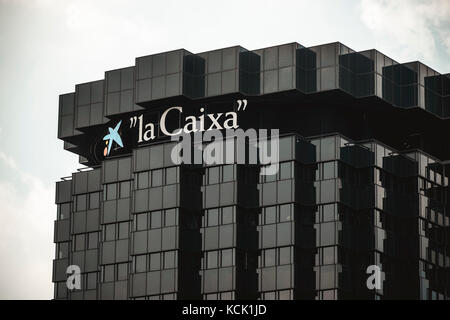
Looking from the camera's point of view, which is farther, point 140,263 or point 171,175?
point 171,175

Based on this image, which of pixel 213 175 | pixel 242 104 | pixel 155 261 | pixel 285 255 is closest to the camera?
pixel 285 255

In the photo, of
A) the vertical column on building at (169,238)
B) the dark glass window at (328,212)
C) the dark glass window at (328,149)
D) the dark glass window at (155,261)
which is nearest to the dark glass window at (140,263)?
the vertical column on building at (169,238)

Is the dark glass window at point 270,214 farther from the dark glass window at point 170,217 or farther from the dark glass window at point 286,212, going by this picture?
the dark glass window at point 170,217

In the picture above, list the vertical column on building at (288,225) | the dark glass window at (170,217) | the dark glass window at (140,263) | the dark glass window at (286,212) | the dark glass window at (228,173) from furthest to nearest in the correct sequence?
the dark glass window at (140,263) → the dark glass window at (170,217) → the dark glass window at (228,173) → the dark glass window at (286,212) → the vertical column on building at (288,225)

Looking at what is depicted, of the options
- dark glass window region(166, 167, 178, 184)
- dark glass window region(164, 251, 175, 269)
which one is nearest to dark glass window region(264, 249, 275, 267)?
dark glass window region(164, 251, 175, 269)

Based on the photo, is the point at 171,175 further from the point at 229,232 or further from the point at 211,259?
the point at 211,259

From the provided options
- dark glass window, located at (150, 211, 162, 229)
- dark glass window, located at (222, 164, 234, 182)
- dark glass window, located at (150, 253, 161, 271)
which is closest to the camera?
dark glass window, located at (222, 164, 234, 182)

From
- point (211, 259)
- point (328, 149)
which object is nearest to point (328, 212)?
point (328, 149)

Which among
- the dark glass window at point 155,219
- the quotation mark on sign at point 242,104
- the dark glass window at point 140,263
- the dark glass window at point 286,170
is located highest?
the quotation mark on sign at point 242,104

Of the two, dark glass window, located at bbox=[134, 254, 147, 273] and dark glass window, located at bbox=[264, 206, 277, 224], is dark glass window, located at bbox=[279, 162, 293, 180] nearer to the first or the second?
dark glass window, located at bbox=[264, 206, 277, 224]

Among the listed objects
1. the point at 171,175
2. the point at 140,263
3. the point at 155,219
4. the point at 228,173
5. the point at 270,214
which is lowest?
the point at 140,263

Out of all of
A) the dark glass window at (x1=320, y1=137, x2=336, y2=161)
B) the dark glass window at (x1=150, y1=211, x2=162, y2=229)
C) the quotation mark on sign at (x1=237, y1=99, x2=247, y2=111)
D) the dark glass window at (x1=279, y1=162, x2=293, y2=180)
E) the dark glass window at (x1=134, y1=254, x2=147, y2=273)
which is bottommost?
the dark glass window at (x1=134, y1=254, x2=147, y2=273)

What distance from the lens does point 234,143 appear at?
19625 cm
